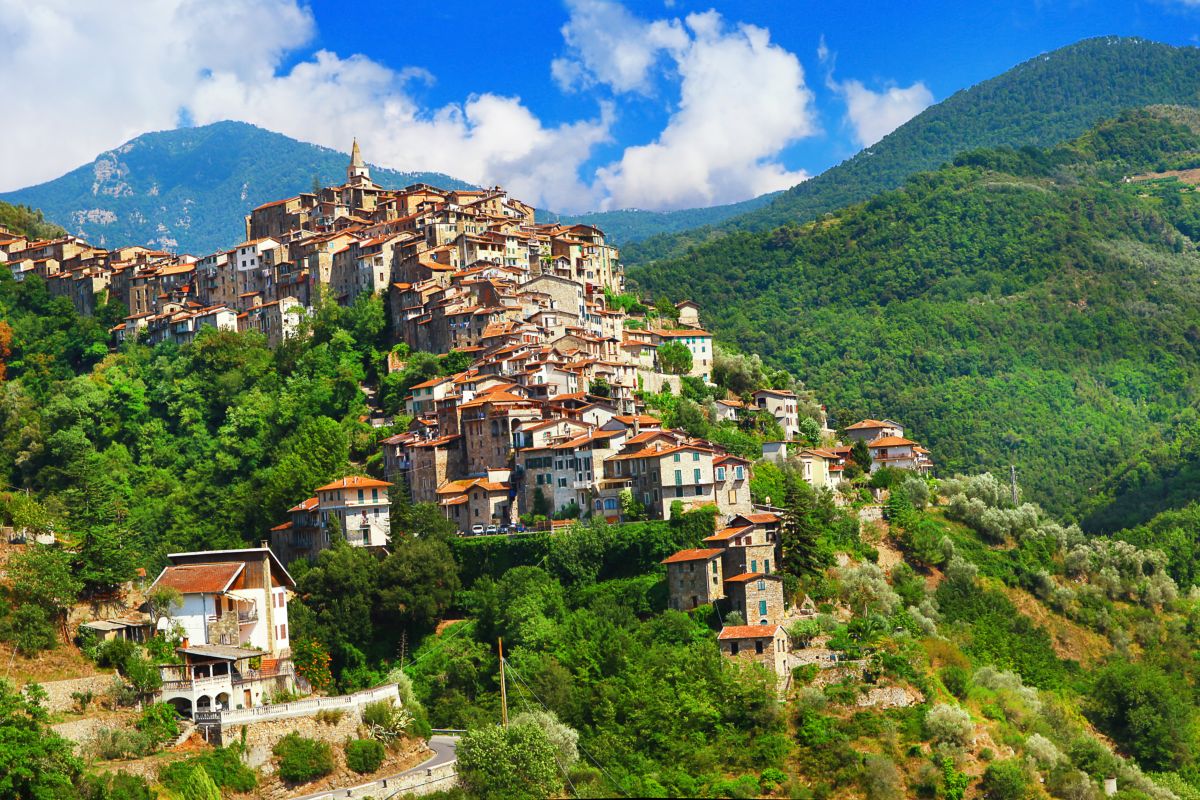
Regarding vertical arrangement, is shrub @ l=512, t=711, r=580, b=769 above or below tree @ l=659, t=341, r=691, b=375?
below

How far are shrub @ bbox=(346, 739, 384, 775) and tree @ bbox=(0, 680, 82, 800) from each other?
9.02 meters

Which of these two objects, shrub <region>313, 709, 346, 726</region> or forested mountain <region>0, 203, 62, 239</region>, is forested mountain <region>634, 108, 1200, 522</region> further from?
shrub <region>313, 709, 346, 726</region>

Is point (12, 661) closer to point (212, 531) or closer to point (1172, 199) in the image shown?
point (212, 531)

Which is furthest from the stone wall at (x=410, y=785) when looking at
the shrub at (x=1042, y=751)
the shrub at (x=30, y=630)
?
the shrub at (x=1042, y=751)

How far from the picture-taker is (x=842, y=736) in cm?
5234

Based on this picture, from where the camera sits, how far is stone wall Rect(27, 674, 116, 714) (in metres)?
44.4

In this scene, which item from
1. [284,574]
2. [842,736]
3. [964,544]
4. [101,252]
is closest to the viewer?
[842,736]

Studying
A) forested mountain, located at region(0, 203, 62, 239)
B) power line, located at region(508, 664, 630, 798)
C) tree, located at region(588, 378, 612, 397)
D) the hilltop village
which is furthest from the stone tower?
power line, located at region(508, 664, 630, 798)

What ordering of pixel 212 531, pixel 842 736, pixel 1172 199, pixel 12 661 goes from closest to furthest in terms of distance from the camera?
pixel 12 661 < pixel 842 736 < pixel 212 531 < pixel 1172 199

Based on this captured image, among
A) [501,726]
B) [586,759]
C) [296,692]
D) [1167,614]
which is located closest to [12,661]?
[296,692]

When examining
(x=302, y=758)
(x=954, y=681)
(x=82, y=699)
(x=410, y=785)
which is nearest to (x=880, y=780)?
(x=954, y=681)

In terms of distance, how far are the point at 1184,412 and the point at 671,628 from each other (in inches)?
3402

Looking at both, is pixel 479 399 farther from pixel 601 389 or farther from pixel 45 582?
pixel 45 582

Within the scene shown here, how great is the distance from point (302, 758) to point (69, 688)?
24.1ft
